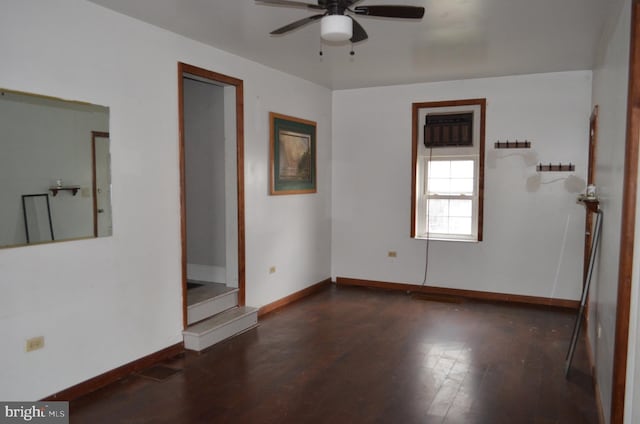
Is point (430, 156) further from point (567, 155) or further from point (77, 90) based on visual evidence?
point (77, 90)

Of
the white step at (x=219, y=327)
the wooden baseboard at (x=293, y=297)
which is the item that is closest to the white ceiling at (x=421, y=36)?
the white step at (x=219, y=327)

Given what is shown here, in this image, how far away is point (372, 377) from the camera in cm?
350

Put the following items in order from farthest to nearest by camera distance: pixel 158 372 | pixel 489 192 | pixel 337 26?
pixel 489 192 → pixel 158 372 → pixel 337 26

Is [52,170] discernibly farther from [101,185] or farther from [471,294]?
[471,294]

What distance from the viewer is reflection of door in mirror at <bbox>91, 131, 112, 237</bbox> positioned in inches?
129

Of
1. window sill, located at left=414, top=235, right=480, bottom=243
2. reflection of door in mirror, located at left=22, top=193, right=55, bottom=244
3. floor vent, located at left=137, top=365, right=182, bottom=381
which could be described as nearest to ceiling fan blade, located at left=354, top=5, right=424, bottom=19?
reflection of door in mirror, located at left=22, top=193, right=55, bottom=244

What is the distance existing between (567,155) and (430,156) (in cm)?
155

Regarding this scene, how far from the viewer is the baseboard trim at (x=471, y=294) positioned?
5.39 meters

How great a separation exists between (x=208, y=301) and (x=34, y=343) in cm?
168

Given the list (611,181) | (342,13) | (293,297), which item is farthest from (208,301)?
(611,181)

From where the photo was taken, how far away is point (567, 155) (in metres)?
5.27

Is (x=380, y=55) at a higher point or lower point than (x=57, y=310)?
higher

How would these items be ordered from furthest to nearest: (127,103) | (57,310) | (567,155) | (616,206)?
(567,155)
(127,103)
(57,310)
(616,206)

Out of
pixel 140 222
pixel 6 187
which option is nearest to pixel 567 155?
pixel 140 222
